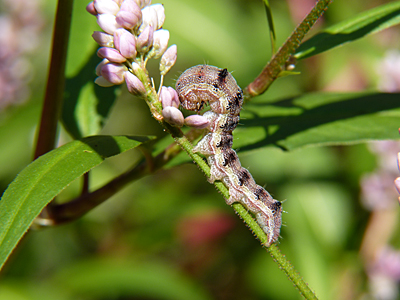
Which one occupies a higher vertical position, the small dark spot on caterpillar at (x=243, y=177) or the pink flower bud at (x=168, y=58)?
the pink flower bud at (x=168, y=58)

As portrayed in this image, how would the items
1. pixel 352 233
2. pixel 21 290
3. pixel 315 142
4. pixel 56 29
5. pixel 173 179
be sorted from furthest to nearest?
pixel 173 179 → pixel 352 233 → pixel 21 290 → pixel 315 142 → pixel 56 29

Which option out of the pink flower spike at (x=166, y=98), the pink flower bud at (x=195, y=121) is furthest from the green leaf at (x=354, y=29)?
the pink flower spike at (x=166, y=98)

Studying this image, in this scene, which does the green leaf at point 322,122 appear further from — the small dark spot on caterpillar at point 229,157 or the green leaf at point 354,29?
the green leaf at point 354,29

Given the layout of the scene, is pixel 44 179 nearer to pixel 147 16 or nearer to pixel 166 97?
pixel 166 97

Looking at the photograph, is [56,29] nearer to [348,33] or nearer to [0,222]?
[0,222]

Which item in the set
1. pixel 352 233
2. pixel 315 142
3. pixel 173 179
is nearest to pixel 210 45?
pixel 173 179
